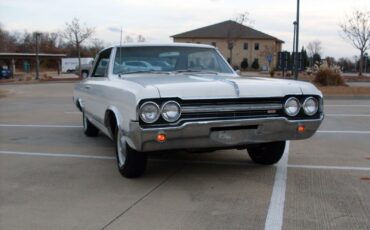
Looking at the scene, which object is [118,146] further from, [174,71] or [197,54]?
[197,54]

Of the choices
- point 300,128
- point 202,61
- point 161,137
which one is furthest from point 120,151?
point 300,128

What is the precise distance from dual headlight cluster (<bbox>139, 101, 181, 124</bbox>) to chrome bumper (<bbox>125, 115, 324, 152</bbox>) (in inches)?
4.1

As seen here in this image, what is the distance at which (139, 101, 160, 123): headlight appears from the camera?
484cm

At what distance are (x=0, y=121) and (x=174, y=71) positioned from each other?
6.88 m

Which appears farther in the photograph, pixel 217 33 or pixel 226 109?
pixel 217 33

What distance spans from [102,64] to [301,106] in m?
3.37

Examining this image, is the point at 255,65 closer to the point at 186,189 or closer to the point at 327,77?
the point at 327,77

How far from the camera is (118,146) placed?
19.2ft

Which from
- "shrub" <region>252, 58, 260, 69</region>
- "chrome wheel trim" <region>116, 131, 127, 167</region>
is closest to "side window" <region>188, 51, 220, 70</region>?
"chrome wheel trim" <region>116, 131, 127, 167</region>

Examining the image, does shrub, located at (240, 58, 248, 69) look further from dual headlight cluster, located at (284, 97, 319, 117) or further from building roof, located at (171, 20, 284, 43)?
dual headlight cluster, located at (284, 97, 319, 117)

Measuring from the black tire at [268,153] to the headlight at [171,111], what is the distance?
1639 millimetres

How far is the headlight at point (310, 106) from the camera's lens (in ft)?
17.9

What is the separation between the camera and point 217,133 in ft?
16.7

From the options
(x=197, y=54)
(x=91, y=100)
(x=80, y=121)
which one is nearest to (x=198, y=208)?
(x=197, y=54)
